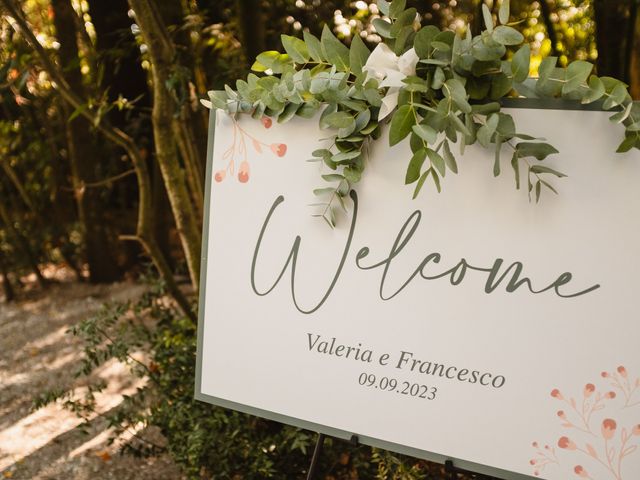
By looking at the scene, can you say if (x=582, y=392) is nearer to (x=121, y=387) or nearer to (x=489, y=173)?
(x=489, y=173)

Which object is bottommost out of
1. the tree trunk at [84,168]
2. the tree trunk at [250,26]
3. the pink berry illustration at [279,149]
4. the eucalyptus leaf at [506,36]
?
the tree trunk at [84,168]

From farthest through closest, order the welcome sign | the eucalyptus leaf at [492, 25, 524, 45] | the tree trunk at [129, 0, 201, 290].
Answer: the tree trunk at [129, 0, 201, 290] < the welcome sign < the eucalyptus leaf at [492, 25, 524, 45]

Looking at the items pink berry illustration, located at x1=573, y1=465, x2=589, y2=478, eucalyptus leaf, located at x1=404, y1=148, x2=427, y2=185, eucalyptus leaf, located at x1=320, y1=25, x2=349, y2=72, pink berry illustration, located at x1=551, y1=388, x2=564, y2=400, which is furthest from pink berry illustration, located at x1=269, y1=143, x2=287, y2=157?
pink berry illustration, located at x1=573, y1=465, x2=589, y2=478

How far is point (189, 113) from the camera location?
93.5 inches

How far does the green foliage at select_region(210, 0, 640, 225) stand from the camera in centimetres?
→ 99

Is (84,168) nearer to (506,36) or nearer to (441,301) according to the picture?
(441,301)

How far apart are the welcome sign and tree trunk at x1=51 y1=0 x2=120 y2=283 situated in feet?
8.30

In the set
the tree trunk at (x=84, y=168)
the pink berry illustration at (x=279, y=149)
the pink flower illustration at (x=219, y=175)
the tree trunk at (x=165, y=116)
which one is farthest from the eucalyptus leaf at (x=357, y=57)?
the tree trunk at (x=84, y=168)

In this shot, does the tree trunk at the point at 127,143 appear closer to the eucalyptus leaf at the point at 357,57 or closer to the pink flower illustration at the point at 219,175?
the pink flower illustration at the point at 219,175

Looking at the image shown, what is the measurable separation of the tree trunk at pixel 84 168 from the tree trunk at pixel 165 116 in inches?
61.1

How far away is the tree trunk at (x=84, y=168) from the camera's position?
3.79 meters

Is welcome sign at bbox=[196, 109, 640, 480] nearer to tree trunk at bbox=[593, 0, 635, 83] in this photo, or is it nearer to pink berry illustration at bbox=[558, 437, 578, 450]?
pink berry illustration at bbox=[558, 437, 578, 450]

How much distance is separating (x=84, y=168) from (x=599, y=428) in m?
3.84

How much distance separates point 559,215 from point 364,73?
42cm
